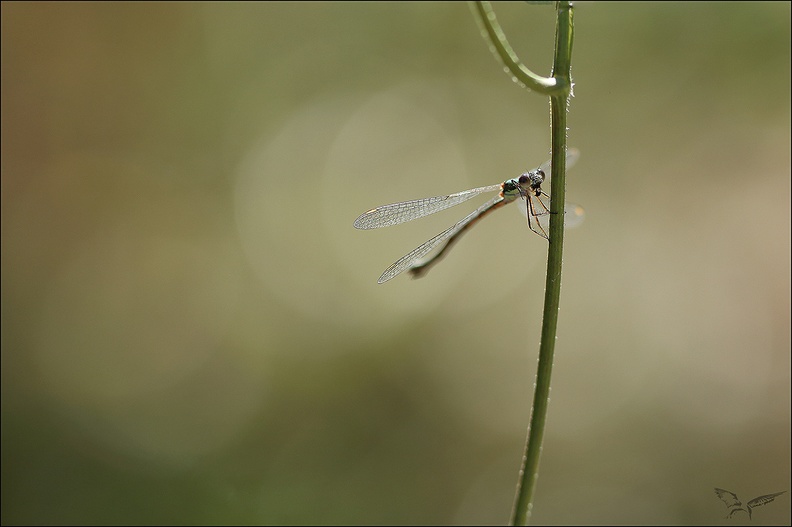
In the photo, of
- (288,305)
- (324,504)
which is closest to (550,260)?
(324,504)

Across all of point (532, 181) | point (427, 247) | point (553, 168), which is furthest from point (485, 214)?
point (553, 168)

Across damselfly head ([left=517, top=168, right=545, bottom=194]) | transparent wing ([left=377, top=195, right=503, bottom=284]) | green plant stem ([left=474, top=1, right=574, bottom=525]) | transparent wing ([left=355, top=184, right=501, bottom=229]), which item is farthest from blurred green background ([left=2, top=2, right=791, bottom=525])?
green plant stem ([left=474, top=1, right=574, bottom=525])

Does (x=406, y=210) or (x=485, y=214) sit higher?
(x=406, y=210)

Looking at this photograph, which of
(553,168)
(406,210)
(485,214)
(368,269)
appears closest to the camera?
(553,168)

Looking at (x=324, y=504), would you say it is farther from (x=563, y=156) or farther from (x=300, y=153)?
(x=563, y=156)

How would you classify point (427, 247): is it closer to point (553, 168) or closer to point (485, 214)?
point (485, 214)

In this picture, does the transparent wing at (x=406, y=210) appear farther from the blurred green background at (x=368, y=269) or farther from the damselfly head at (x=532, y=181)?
the blurred green background at (x=368, y=269)

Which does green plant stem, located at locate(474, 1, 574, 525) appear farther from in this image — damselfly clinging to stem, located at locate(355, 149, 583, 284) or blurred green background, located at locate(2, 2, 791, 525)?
blurred green background, located at locate(2, 2, 791, 525)
